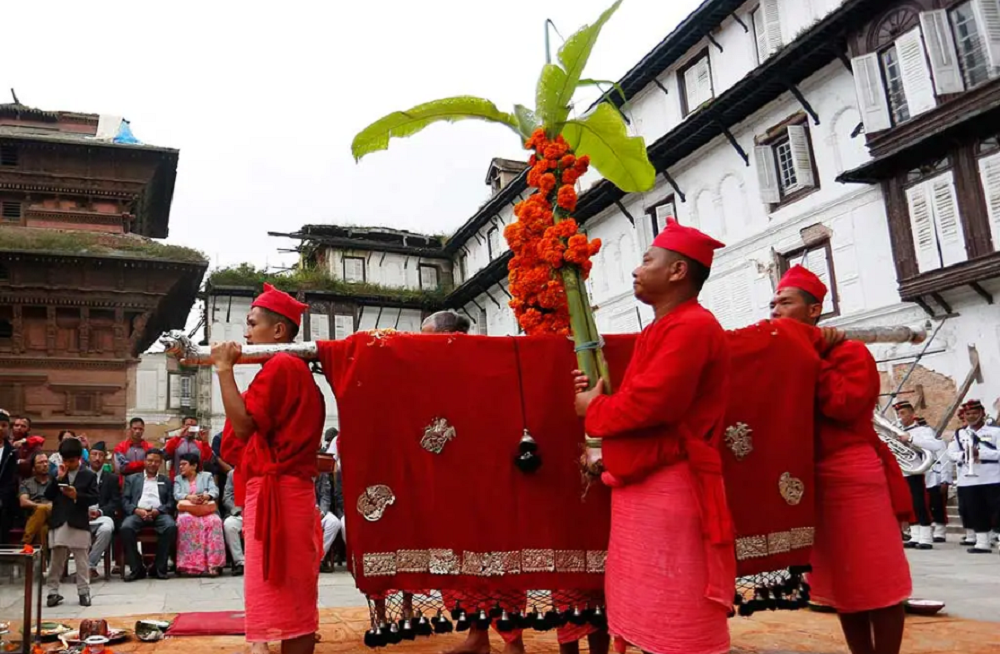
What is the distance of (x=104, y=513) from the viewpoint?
905cm

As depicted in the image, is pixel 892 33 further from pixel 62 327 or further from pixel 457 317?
pixel 62 327

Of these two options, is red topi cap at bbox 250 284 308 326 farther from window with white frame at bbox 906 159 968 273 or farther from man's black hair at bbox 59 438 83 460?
window with white frame at bbox 906 159 968 273

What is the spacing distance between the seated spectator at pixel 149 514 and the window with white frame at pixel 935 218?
12.4 m

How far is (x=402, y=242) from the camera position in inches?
1272

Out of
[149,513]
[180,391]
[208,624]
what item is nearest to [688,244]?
[208,624]

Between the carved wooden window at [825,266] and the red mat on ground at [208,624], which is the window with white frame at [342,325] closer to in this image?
the carved wooden window at [825,266]

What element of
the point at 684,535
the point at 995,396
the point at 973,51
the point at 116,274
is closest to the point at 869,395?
the point at 684,535

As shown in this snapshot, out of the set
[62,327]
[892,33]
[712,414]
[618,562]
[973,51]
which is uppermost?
[892,33]

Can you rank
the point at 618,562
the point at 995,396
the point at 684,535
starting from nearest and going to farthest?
the point at 684,535, the point at 618,562, the point at 995,396

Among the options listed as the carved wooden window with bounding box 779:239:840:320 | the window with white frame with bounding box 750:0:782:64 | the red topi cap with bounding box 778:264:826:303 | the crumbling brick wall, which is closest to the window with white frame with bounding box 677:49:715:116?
the window with white frame with bounding box 750:0:782:64

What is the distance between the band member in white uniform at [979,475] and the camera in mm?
9720

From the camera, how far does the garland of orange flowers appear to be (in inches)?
145

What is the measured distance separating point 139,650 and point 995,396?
1260cm

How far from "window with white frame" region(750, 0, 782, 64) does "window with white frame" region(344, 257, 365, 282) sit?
19.2 meters
